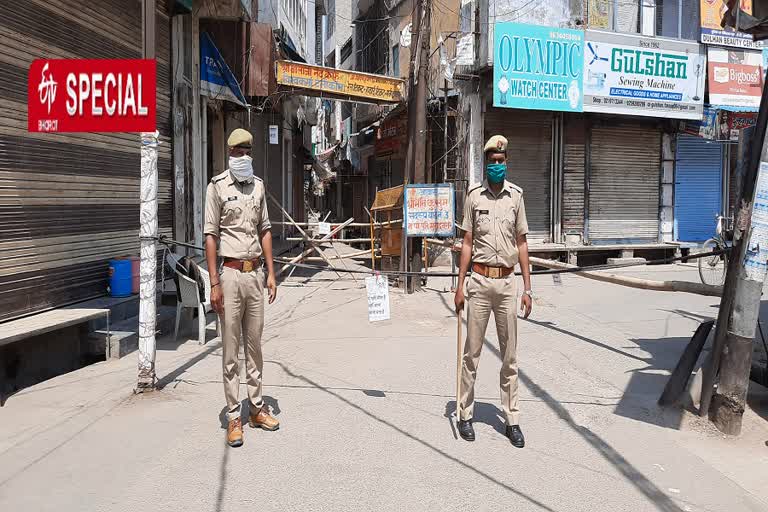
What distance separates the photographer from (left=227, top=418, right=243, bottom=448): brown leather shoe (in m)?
4.52

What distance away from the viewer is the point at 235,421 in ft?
15.2

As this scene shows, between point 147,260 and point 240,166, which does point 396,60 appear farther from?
point 240,166

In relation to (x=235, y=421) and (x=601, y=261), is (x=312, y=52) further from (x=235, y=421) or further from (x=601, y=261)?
(x=235, y=421)

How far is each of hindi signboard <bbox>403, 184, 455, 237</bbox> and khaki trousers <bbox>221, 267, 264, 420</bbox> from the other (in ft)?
22.7

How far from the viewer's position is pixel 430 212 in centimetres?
1158

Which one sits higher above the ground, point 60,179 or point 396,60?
point 396,60

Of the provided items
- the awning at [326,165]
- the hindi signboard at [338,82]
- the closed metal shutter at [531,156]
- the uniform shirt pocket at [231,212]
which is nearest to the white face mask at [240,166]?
the uniform shirt pocket at [231,212]

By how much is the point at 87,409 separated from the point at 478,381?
360 cm

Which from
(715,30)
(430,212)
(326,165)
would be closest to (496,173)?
(430,212)

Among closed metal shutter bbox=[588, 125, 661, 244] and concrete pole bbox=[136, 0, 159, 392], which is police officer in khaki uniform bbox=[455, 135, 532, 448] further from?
closed metal shutter bbox=[588, 125, 661, 244]

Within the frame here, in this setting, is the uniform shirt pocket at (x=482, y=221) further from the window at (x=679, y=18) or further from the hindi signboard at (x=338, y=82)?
the window at (x=679, y=18)

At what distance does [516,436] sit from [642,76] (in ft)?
47.4

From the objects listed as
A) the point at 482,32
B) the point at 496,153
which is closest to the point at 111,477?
the point at 496,153

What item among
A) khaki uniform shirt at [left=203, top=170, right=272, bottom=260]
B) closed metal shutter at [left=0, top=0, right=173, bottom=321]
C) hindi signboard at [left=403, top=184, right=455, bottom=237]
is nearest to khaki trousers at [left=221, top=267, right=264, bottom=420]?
khaki uniform shirt at [left=203, top=170, right=272, bottom=260]
